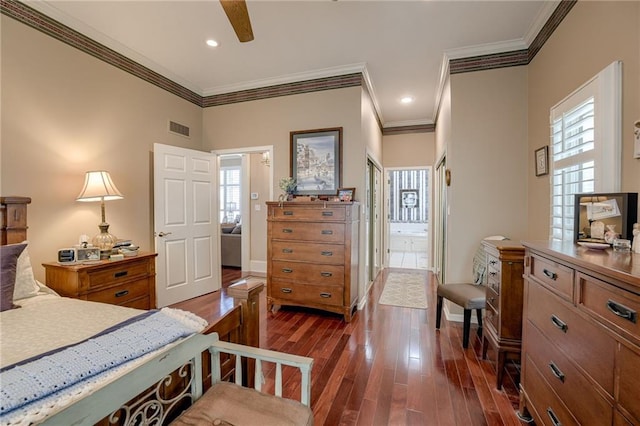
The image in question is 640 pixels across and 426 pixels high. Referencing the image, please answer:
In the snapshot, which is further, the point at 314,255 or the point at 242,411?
the point at 314,255

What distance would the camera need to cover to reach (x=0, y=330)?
131cm

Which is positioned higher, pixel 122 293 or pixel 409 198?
pixel 409 198

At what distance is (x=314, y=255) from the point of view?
10.4 ft

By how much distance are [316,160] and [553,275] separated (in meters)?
2.73

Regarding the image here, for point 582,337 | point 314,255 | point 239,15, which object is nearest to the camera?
point 582,337

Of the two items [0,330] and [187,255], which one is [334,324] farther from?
[0,330]

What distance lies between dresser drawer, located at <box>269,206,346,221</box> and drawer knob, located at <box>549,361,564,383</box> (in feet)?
6.66

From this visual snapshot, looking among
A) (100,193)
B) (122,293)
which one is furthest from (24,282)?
(100,193)

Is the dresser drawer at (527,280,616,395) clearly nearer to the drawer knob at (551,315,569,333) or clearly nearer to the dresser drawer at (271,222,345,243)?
the drawer knob at (551,315,569,333)

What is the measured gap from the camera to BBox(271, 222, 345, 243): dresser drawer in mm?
3088

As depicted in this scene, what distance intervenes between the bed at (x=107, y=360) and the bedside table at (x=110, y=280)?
1.39 feet

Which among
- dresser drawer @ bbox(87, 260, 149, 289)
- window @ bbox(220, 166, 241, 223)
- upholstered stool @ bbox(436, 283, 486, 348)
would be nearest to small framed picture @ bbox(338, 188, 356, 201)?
upholstered stool @ bbox(436, 283, 486, 348)

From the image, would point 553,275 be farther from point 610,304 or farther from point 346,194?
point 346,194

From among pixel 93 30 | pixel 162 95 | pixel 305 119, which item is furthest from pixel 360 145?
pixel 93 30
